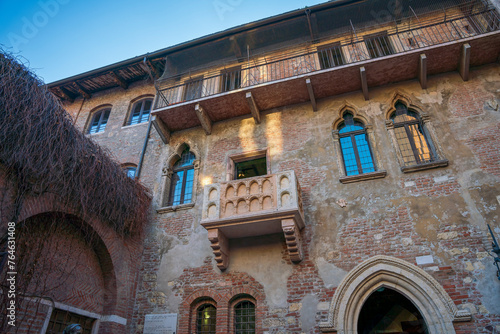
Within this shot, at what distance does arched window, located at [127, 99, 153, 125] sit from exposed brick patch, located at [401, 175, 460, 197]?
9162 millimetres

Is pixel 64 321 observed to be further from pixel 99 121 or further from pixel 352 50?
pixel 352 50

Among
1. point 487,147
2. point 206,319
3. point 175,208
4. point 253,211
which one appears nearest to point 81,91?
point 175,208

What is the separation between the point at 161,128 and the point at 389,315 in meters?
8.73

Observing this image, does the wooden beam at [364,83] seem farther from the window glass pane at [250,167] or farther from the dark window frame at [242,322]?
the dark window frame at [242,322]

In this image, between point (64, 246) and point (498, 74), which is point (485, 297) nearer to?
point (498, 74)

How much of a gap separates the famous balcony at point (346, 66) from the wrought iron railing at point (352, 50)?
3 cm

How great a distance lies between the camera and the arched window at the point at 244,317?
7.50 m

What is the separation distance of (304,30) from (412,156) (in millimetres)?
5589

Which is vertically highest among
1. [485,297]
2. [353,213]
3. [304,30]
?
[304,30]

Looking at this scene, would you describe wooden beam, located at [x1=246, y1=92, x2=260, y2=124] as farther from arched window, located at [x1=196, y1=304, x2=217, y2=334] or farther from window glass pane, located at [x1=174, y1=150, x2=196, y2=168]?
arched window, located at [x1=196, y1=304, x2=217, y2=334]

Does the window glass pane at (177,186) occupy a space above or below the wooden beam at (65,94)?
below

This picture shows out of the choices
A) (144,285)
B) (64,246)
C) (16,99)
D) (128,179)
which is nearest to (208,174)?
(128,179)

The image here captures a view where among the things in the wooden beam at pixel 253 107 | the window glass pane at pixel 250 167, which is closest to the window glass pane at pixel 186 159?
the window glass pane at pixel 250 167

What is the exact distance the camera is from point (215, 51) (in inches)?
461
